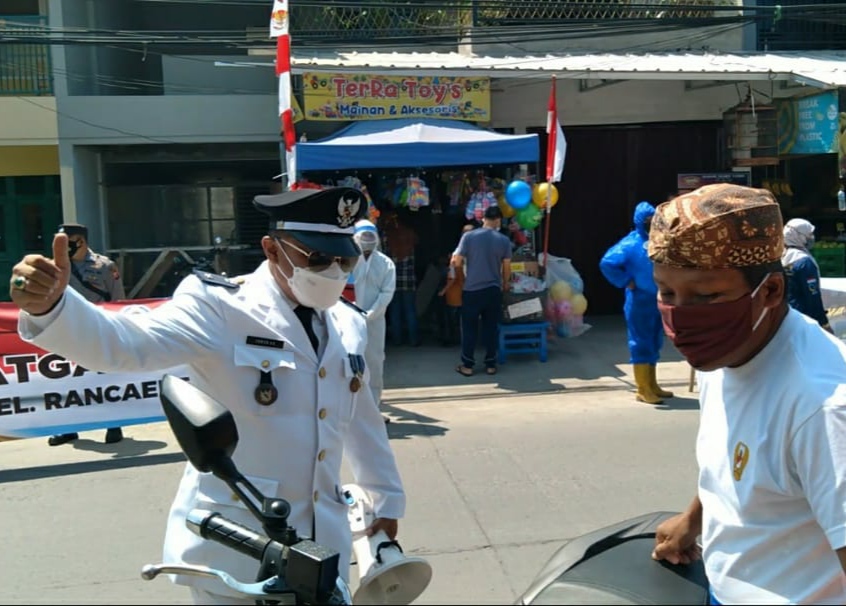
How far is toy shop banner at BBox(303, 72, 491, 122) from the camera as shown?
11.7m

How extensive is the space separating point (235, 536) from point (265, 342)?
82cm

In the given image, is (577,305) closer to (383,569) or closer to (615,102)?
(615,102)

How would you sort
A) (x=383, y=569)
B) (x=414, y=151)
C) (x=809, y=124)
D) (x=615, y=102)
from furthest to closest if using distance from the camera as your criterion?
(x=615, y=102) < (x=809, y=124) < (x=414, y=151) < (x=383, y=569)

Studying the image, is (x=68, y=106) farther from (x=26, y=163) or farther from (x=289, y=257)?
(x=289, y=257)

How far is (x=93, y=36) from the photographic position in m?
13.9

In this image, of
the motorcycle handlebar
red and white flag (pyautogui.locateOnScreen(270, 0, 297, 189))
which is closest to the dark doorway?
red and white flag (pyautogui.locateOnScreen(270, 0, 297, 189))

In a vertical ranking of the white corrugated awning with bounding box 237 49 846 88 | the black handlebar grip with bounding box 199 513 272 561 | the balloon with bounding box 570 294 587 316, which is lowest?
the balloon with bounding box 570 294 587 316

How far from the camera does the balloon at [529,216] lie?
36.8ft

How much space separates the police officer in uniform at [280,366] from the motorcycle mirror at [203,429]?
1.71ft

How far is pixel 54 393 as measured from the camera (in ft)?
23.0

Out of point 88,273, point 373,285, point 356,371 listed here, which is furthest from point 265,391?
point 88,273

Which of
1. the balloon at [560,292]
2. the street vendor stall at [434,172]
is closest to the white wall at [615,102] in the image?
the street vendor stall at [434,172]

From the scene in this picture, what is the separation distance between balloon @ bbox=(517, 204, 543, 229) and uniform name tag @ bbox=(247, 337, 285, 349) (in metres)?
8.92

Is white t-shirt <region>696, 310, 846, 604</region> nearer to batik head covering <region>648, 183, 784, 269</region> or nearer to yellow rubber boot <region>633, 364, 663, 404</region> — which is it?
batik head covering <region>648, 183, 784, 269</region>
